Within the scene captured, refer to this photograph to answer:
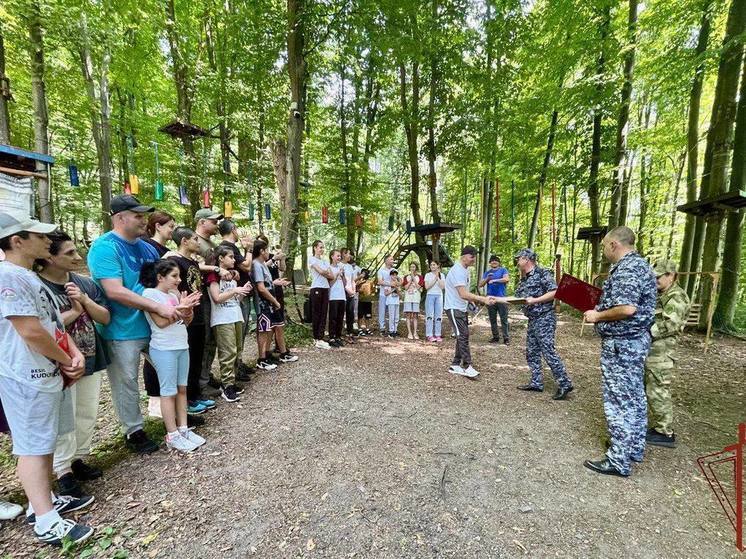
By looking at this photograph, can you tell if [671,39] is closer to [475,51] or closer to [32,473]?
[475,51]

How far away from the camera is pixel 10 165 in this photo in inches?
153

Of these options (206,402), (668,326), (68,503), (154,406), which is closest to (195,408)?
(206,402)

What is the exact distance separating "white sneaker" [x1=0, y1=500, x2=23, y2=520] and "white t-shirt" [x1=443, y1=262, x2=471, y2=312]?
16.2 ft

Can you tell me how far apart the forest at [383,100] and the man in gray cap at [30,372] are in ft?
16.2

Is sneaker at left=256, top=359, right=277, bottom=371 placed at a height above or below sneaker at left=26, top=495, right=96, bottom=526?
below

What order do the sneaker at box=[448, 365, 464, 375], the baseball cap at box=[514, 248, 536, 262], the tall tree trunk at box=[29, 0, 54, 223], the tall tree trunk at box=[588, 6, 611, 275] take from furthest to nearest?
the tall tree trunk at box=[588, 6, 611, 275], the tall tree trunk at box=[29, 0, 54, 223], the sneaker at box=[448, 365, 464, 375], the baseball cap at box=[514, 248, 536, 262]

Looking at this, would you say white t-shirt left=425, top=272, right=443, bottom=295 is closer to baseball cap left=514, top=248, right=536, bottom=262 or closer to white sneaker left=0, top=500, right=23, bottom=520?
baseball cap left=514, top=248, right=536, bottom=262

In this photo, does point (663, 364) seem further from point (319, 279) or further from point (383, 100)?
point (383, 100)

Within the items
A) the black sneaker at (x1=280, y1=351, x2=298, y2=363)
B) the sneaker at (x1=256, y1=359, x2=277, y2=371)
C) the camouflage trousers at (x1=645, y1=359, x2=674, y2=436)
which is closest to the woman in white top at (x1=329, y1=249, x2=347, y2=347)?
the black sneaker at (x1=280, y1=351, x2=298, y2=363)

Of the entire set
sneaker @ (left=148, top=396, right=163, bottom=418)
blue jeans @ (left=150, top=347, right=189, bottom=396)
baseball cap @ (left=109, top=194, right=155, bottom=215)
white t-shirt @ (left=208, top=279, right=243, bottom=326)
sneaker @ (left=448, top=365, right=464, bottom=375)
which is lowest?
sneaker @ (left=448, top=365, right=464, bottom=375)

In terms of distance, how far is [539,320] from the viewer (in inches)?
186

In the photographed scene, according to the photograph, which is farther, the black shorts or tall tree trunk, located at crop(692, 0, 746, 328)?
the black shorts

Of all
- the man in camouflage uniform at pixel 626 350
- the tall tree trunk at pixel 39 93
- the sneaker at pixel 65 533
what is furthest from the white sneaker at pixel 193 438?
the tall tree trunk at pixel 39 93

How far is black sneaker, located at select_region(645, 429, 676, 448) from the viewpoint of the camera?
131 inches
